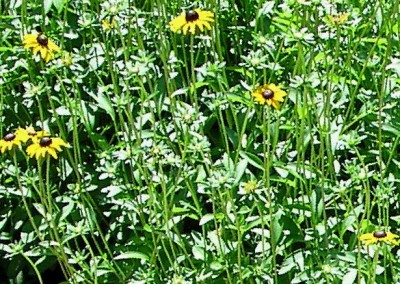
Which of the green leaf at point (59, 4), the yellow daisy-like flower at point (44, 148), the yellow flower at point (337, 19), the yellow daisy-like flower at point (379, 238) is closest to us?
the yellow daisy-like flower at point (379, 238)

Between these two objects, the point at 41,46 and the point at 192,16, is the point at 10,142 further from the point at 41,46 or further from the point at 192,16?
the point at 192,16

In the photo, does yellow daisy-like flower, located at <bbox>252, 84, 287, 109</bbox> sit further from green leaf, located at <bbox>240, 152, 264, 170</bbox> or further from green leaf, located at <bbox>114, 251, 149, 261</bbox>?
green leaf, located at <bbox>114, 251, 149, 261</bbox>

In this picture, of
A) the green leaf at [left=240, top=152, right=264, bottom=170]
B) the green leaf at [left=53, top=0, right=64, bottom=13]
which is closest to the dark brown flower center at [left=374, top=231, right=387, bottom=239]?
the green leaf at [left=240, top=152, right=264, bottom=170]

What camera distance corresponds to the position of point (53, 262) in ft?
7.75

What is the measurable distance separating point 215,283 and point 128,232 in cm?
33

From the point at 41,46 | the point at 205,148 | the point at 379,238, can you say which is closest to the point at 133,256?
the point at 205,148

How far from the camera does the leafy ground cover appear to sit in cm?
193

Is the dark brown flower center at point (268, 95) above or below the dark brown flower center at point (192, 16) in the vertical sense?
below

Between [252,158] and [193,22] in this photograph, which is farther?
[252,158]

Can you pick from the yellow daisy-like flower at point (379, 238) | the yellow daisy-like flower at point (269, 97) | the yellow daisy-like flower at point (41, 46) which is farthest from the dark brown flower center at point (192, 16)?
the yellow daisy-like flower at point (379, 238)

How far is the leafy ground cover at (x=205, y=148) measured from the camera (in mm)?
1926

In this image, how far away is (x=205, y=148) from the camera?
1919 millimetres

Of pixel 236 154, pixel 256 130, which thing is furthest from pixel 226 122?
pixel 236 154

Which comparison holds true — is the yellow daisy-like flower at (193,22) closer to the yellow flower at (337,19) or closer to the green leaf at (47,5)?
the yellow flower at (337,19)
